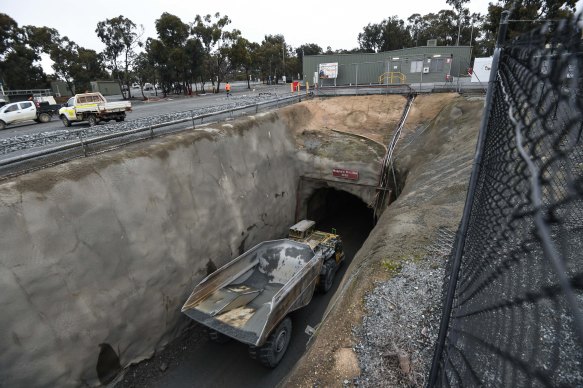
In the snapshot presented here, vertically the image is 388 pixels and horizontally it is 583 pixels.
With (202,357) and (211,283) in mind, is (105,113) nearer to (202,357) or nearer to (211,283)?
(211,283)

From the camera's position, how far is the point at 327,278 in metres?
11.4

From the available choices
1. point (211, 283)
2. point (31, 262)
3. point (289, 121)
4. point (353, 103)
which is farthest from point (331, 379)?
point (353, 103)

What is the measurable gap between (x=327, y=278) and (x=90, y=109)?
14497 millimetres

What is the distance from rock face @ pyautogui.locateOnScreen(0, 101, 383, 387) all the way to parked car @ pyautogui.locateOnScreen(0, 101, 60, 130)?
1411 centimetres

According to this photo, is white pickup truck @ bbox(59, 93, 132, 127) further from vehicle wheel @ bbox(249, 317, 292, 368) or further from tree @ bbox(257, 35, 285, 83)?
tree @ bbox(257, 35, 285, 83)

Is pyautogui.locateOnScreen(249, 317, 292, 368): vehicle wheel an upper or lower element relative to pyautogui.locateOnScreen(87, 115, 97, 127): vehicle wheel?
lower

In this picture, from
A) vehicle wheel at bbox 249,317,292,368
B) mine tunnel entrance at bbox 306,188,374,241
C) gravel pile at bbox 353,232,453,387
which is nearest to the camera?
gravel pile at bbox 353,232,453,387

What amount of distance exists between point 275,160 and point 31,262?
10.0m

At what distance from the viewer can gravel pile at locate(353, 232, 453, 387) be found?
4262 mm

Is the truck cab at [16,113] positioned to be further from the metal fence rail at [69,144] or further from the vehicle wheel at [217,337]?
the vehicle wheel at [217,337]

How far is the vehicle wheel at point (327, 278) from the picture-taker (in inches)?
443

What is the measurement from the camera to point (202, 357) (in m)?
9.29

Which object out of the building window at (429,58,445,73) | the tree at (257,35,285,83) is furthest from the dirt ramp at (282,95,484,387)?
the tree at (257,35,285,83)

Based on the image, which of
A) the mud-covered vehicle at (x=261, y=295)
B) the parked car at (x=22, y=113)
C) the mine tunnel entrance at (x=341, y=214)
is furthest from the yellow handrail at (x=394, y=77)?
the parked car at (x=22, y=113)
